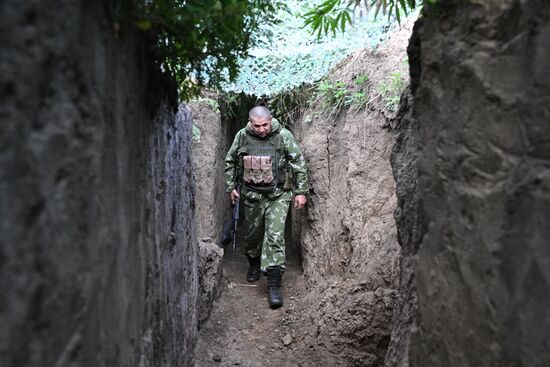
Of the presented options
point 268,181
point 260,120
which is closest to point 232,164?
point 268,181

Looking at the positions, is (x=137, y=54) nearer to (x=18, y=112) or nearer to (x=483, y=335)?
(x=18, y=112)

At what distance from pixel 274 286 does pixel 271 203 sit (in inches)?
35.0

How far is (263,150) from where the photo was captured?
5.07 m

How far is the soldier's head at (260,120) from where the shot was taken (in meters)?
4.92

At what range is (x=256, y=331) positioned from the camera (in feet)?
14.2

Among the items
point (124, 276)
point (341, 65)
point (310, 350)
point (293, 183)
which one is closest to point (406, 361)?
point (124, 276)

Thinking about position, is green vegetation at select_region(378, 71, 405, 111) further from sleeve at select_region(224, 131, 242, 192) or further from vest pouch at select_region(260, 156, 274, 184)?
sleeve at select_region(224, 131, 242, 192)

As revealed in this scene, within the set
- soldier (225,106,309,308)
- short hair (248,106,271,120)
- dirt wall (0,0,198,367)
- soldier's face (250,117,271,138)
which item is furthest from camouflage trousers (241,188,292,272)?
dirt wall (0,0,198,367)

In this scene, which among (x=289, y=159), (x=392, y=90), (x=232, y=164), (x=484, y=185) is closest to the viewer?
(x=484, y=185)

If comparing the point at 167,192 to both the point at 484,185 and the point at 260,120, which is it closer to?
the point at 484,185

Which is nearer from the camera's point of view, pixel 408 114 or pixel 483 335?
pixel 483 335

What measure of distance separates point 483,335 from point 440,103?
85cm

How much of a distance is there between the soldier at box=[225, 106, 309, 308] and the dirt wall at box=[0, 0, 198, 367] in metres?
3.03

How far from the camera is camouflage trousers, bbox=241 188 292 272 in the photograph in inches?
A: 191
